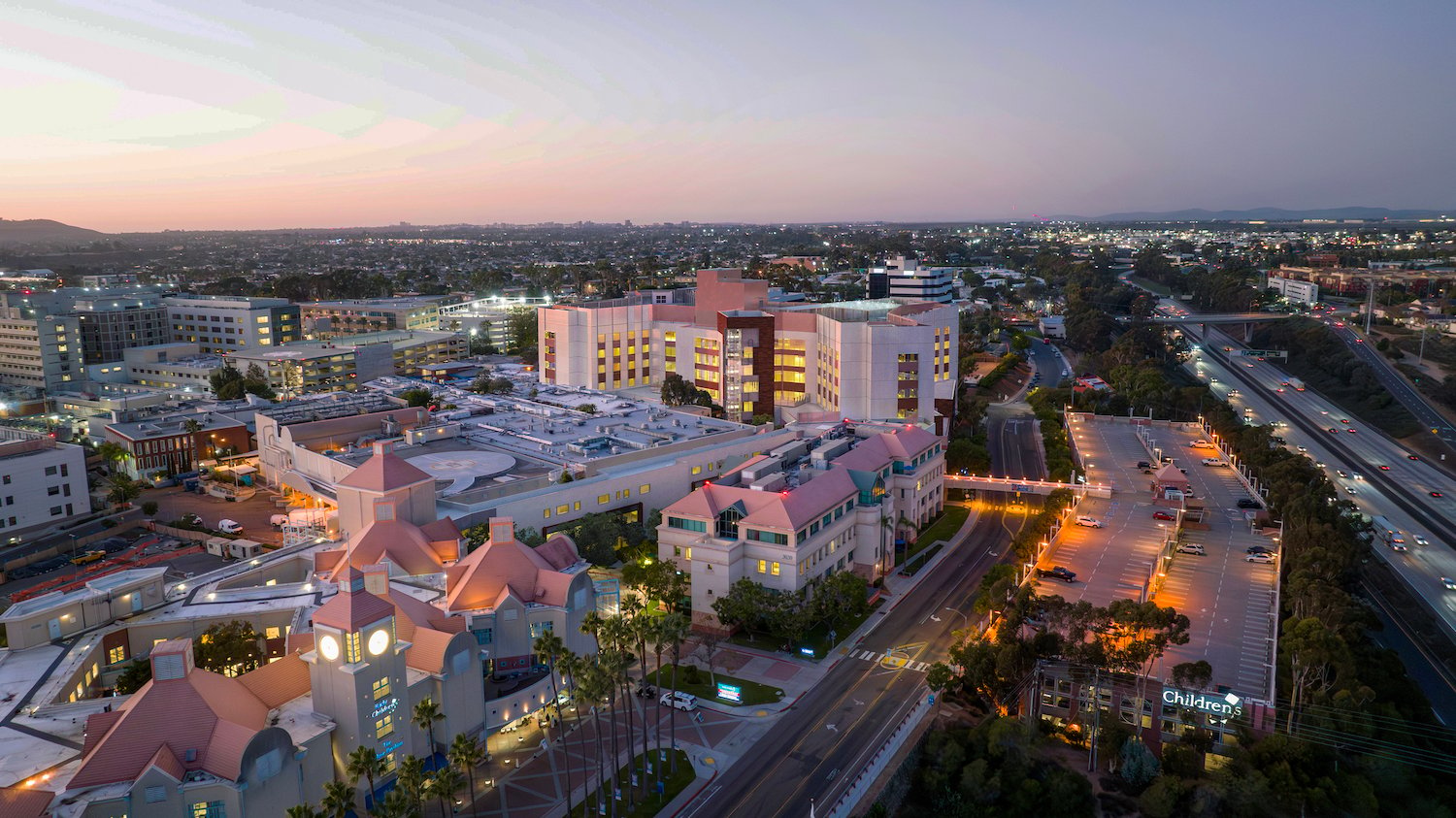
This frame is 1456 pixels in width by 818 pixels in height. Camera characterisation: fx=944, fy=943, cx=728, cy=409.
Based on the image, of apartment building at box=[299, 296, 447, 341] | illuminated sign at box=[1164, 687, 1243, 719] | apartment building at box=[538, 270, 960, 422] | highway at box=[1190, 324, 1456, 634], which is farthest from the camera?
apartment building at box=[299, 296, 447, 341]

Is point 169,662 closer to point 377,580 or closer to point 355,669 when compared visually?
point 355,669

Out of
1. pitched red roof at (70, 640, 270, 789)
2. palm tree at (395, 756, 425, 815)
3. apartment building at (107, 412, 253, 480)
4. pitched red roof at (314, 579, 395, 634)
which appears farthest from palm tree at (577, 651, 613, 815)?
apartment building at (107, 412, 253, 480)

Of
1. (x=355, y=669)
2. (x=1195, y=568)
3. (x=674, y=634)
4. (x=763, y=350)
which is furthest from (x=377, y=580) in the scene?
(x=763, y=350)

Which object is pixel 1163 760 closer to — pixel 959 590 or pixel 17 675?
pixel 959 590

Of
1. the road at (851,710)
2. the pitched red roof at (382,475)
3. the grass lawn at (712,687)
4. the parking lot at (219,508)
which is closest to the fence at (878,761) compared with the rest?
the road at (851,710)

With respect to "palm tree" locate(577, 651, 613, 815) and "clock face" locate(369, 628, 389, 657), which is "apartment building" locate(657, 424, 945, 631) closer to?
"palm tree" locate(577, 651, 613, 815)

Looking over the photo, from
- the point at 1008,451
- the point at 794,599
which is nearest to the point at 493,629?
the point at 794,599

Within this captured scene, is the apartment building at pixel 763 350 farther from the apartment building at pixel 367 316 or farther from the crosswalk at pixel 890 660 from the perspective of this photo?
the apartment building at pixel 367 316

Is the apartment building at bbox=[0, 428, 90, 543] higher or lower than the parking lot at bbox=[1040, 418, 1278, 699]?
higher
